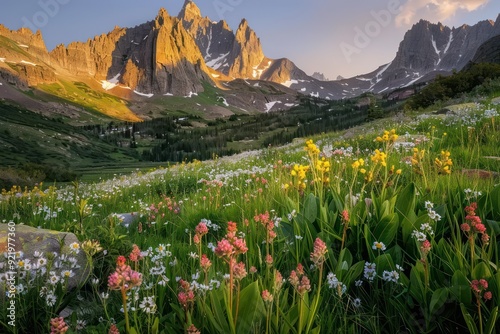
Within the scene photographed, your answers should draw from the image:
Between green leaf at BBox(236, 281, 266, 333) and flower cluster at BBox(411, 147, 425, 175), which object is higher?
flower cluster at BBox(411, 147, 425, 175)

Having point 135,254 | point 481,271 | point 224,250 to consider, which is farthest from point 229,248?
point 481,271

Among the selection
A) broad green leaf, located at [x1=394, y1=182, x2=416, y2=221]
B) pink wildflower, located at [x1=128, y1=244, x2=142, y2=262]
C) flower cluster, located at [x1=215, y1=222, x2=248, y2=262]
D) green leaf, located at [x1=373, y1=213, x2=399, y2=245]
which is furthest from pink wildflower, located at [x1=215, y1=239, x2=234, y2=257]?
broad green leaf, located at [x1=394, y1=182, x2=416, y2=221]

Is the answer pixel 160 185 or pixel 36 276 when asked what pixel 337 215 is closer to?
pixel 36 276

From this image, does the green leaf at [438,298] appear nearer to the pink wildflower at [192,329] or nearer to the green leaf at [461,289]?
the green leaf at [461,289]

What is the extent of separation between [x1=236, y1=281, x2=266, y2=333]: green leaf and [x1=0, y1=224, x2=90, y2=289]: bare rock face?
1.59 m

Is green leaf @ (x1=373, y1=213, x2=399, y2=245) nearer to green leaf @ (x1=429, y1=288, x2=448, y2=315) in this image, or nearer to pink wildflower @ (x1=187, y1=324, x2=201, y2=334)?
green leaf @ (x1=429, y1=288, x2=448, y2=315)

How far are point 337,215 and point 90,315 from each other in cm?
274

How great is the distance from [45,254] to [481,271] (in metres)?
3.94

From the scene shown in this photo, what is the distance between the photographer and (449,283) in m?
2.57

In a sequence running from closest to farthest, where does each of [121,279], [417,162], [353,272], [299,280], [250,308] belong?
1. [121,279]
2. [250,308]
3. [353,272]
4. [299,280]
5. [417,162]

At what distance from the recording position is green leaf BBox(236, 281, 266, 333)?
6.95 feet

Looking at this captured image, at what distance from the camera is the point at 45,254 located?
3.36 metres

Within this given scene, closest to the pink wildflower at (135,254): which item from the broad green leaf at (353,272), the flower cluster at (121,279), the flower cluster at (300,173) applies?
the flower cluster at (121,279)

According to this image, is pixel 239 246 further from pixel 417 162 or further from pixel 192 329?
pixel 417 162
